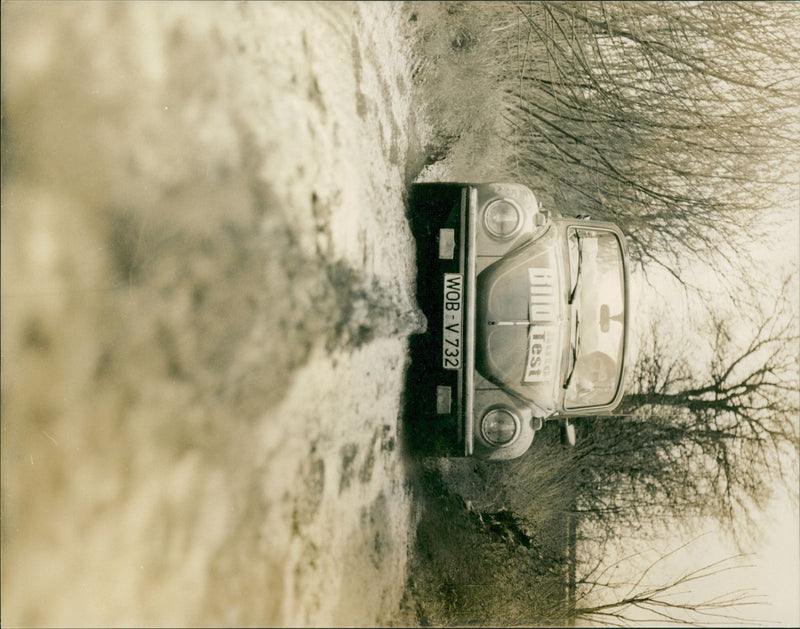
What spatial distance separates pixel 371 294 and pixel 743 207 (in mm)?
3082

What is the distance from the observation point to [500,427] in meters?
2.97

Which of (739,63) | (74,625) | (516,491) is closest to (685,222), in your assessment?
(739,63)

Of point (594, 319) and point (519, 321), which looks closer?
point (519, 321)

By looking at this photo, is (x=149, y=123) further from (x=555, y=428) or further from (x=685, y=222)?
(x=685, y=222)

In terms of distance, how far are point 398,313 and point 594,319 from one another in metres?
1.16

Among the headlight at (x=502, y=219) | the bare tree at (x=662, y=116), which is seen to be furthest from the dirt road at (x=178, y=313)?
the bare tree at (x=662, y=116)

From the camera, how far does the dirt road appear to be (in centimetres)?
201

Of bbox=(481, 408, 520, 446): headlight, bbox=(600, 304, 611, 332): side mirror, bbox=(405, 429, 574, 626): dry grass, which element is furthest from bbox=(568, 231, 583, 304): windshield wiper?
bbox=(405, 429, 574, 626): dry grass

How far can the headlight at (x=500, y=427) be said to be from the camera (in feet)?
9.73

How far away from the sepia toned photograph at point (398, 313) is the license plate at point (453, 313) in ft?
0.04

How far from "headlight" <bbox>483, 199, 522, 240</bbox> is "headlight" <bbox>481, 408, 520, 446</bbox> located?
102 cm

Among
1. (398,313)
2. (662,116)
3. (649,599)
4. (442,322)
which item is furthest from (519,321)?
(649,599)

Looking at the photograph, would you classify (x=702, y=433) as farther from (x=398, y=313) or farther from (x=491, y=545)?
(x=398, y=313)

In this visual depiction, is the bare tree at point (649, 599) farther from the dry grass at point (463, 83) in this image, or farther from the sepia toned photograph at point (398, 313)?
the dry grass at point (463, 83)
